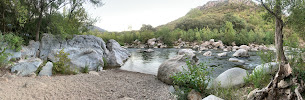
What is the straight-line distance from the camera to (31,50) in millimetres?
8852

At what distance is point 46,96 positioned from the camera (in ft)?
12.8

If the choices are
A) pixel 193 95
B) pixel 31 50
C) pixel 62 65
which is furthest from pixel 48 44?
pixel 193 95

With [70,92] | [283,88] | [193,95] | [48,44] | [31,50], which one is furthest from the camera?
[48,44]

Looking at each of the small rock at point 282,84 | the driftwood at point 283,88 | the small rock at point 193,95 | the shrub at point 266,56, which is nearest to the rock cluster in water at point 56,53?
the small rock at point 193,95

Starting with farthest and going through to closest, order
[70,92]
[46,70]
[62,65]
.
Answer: [62,65]
[46,70]
[70,92]

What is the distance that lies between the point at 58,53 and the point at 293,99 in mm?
9412

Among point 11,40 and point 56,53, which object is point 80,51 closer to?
point 56,53

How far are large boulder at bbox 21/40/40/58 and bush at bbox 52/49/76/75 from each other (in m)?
1.69

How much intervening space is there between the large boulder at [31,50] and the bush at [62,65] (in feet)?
5.55

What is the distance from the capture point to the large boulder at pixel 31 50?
8187mm

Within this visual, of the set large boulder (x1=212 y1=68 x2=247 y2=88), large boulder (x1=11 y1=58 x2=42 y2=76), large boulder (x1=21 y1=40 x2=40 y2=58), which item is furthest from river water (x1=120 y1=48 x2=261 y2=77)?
large boulder (x1=11 y1=58 x2=42 y2=76)

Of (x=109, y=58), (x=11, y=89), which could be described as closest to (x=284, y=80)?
(x=11, y=89)

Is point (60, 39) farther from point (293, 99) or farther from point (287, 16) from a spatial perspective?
point (287, 16)

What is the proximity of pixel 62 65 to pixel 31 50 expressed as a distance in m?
2.83
